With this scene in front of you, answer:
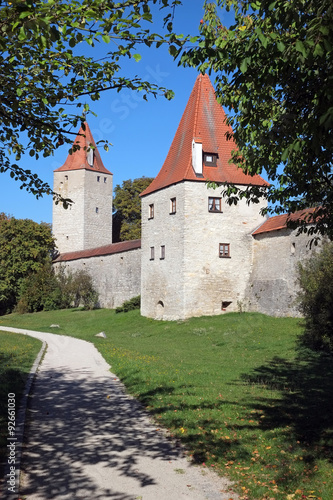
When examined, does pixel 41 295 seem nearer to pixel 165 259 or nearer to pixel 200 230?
pixel 165 259

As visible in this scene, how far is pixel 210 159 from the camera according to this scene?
27.2 metres

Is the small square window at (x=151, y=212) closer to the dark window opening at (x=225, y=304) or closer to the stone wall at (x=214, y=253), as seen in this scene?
the stone wall at (x=214, y=253)

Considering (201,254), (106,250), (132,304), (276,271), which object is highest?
(106,250)

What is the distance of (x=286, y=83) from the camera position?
6969 millimetres

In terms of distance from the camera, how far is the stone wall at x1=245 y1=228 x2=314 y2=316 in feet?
75.0

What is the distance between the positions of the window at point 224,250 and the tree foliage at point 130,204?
2663 centimetres

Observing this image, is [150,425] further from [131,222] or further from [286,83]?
[131,222]

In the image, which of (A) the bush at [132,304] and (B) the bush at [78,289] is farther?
(B) the bush at [78,289]

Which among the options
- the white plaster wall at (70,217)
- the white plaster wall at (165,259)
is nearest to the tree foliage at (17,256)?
the white plaster wall at (70,217)

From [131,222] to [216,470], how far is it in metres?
53.3

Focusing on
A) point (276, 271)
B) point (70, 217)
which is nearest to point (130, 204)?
point (70, 217)

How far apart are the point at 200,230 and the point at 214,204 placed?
5.53ft

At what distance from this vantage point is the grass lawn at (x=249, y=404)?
5.27 m

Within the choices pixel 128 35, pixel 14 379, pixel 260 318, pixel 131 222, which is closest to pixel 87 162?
pixel 131 222
